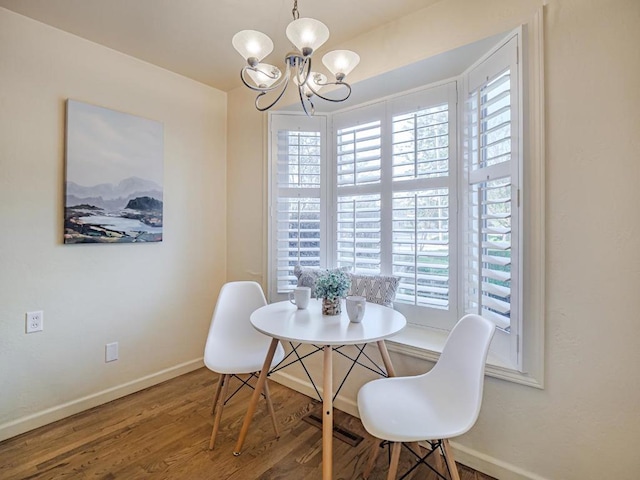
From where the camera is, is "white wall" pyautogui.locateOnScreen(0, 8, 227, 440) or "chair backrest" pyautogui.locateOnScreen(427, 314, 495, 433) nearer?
"chair backrest" pyautogui.locateOnScreen(427, 314, 495, 433)

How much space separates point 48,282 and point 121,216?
1.98 feet

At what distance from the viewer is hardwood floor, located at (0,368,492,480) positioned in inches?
61.5

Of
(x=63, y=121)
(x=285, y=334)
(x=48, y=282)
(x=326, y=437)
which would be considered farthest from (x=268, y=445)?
(x=63, y=121)

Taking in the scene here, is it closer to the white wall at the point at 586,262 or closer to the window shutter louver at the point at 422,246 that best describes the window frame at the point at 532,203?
the white wall at the point at 586,262

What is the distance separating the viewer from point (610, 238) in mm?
1270

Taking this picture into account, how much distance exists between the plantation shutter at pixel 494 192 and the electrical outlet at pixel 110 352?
250 cm

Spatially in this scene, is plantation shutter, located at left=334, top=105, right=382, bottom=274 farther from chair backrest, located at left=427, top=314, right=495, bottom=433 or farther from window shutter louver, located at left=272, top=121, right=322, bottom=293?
chair backrest, located at left=427, top=314, right=495, bottom=433

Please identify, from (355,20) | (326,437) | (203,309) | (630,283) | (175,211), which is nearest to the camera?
(630,283)

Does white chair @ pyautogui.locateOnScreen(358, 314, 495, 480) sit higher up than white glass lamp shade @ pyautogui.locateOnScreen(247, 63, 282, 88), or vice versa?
white glass lamp shade @ pyautogui.locateOnScreen(247, 63, 282, 88)

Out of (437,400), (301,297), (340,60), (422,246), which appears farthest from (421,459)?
(340,60)

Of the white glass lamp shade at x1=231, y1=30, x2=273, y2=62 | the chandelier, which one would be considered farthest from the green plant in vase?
the white glass lamp shade at x1=231, y1=30, x2=273, y2=62

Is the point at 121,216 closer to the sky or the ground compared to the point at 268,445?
closer to the sky

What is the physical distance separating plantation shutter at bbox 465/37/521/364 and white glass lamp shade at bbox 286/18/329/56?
97cm

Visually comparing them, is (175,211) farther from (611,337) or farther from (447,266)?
(611,337)
